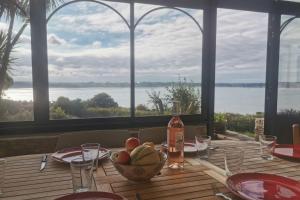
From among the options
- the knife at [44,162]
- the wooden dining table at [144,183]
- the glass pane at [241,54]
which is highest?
the glass pane at [241,54]

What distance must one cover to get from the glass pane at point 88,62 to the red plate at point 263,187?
6.55 feet

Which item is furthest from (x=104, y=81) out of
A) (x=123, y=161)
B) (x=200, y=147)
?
(x=123, y=161)

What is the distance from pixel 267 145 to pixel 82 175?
103cm

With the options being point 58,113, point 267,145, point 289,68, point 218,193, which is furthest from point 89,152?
point 289,68

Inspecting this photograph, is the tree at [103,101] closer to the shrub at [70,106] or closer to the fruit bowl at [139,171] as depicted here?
the shrub at [70,106]

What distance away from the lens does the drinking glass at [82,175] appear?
3.26ft

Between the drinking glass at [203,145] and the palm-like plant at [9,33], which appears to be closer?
the drinking glass at [203,145]

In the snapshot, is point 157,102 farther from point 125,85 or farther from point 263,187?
point 263,187

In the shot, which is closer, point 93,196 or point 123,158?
point 93,196

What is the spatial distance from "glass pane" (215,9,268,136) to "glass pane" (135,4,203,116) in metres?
0.30

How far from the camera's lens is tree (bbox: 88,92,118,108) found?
9.66 feet

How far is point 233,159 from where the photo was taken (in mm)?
1170

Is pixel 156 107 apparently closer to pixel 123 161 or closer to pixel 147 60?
pixel 147 60

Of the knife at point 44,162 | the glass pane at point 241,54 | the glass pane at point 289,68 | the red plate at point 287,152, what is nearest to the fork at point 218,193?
the red plate at point 287,152
